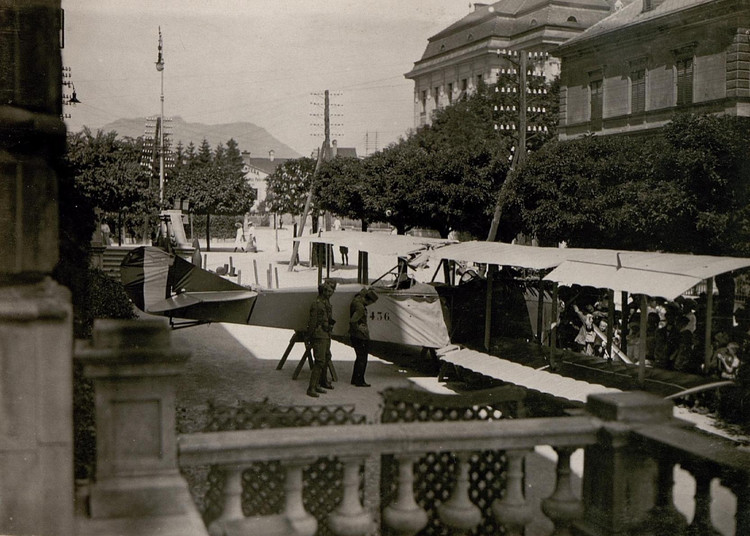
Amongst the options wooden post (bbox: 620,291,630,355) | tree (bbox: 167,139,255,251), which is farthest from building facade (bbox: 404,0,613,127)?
wooden post (bbox: 620,291,630,355)

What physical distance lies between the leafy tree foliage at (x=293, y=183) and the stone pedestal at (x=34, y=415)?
162 feet

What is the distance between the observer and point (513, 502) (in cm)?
458

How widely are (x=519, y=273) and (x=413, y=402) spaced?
40.7ft

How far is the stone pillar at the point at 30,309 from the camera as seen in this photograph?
367cm

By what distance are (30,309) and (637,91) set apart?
123ft

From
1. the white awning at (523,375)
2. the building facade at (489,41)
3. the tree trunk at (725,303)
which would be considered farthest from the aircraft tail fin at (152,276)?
the building facade at (489,41)

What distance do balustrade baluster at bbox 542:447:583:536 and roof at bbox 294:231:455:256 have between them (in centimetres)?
1194

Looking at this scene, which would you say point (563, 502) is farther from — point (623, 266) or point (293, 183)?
point (293, 183)

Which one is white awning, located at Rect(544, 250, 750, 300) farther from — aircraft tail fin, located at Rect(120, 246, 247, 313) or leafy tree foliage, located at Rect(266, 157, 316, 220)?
leafy tree foliage, located at Rect(266, 157, 316, 220)

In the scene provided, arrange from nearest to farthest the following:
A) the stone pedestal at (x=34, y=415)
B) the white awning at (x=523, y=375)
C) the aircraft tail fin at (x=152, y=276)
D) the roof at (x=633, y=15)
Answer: the stone pedestal at (x=34, y=415) → the white awning at (x=523, y=375) → the aircraft tail fin at (x=152, y=276) → the roof at (x=633, y=15)

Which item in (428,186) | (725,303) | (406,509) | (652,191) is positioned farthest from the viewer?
(428,186)

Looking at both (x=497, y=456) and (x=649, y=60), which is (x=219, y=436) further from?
(x=649, y=60)

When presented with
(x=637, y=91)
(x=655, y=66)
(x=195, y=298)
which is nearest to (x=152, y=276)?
(x=195, y=298)

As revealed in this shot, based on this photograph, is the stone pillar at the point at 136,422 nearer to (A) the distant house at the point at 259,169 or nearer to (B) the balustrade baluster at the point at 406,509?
(B) the balustrade baluster at the point at 406,509
